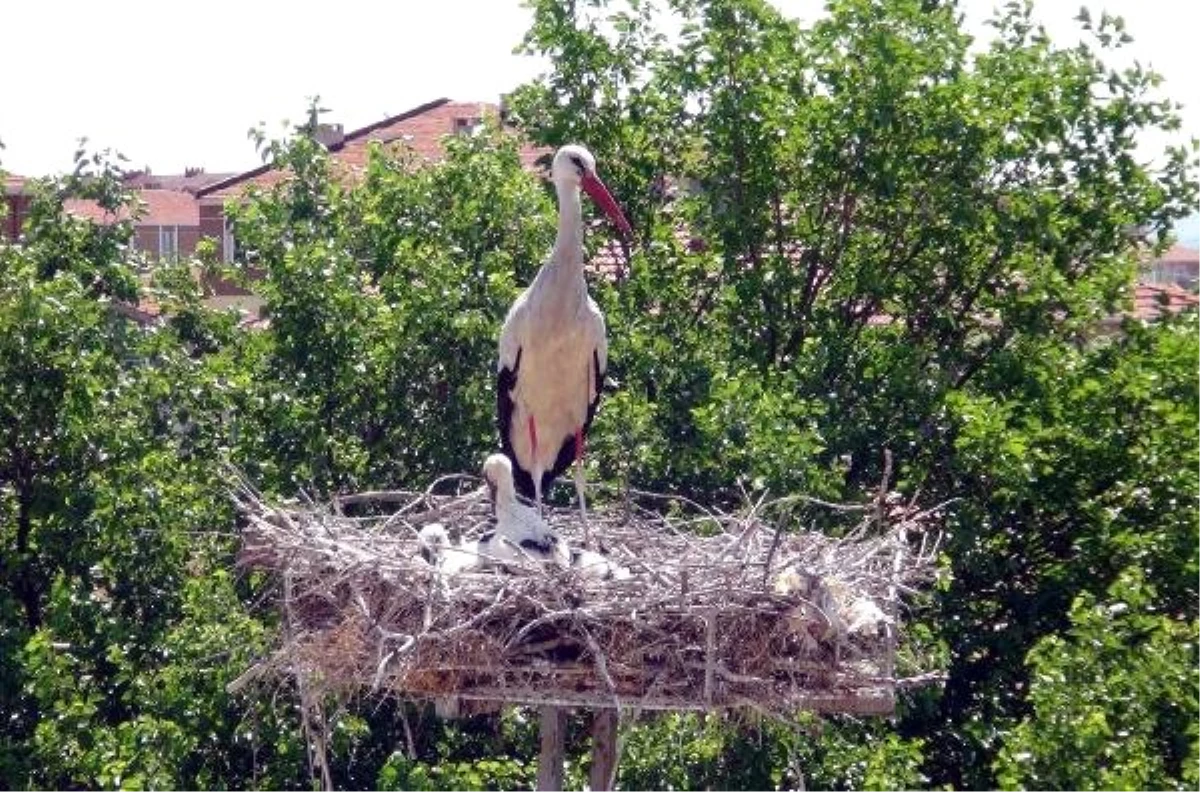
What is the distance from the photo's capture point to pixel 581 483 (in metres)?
10.4

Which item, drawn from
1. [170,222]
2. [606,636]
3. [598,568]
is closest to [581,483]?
[598,568]

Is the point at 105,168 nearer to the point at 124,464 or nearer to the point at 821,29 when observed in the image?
the point at 124,464

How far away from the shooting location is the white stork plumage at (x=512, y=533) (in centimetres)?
853

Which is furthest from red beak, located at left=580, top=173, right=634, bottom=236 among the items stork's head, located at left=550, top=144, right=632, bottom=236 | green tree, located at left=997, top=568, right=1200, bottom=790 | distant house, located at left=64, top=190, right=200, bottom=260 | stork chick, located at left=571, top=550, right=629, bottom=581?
distant house, located at left=64, top=190, right=200, bottom=260

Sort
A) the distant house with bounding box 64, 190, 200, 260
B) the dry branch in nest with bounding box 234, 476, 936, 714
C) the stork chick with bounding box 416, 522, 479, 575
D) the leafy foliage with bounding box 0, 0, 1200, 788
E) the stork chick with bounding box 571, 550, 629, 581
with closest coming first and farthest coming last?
the dry branch in nest with bounding box 234, 476, 936, 714, the stork chick with bounding box 571, 550, 629, 581, the stork chick with bounding box 416, 522, 479, 575, the leafy foliage with bounding box 0, 0, 1200, 788, the distant house with bounding box 64, 190, 200, 260

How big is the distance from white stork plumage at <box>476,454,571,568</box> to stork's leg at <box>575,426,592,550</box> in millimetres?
129

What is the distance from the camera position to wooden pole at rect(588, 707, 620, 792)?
348 inches

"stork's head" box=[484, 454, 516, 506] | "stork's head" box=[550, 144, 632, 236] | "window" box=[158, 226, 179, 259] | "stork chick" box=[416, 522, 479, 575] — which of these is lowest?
"window" box=[158, 226, 179, 259]

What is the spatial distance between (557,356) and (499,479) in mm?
1272

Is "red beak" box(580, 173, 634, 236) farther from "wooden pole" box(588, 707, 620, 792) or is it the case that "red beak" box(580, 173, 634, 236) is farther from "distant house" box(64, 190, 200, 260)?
"distant house" box(64, 190, 200, 260)

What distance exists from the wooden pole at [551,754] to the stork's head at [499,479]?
85cm

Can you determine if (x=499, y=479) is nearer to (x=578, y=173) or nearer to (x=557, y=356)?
(x=557, y=356)

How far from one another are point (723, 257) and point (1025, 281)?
1.59 metres

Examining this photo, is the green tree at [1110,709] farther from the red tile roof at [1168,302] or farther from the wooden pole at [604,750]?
the red tile roof at [1168,302]
